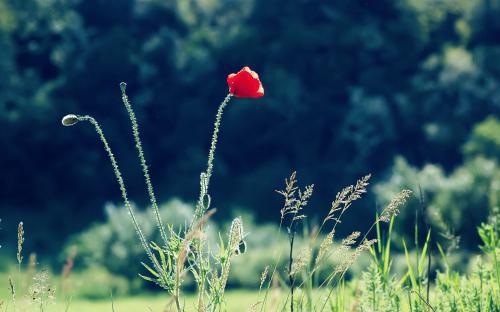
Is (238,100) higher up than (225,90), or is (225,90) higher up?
(225,90)

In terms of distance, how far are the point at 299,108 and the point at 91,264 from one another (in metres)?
9.81

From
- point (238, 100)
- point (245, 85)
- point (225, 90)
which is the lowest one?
point (245, 85)

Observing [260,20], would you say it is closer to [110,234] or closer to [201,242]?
[110,234]

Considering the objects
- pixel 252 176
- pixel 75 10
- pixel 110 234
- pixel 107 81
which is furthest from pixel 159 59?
pixel 110 234

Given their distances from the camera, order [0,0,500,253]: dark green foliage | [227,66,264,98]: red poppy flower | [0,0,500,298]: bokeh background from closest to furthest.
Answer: [227,66,264,98]: red poppy flower < [0,0,500,298]: bokeh background < [0,0,500,253]: dark green foliage

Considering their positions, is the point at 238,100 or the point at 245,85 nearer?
the point at 245,85

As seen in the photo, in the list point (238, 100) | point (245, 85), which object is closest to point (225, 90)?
point (238, 100)

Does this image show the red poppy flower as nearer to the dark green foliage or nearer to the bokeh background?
the bokeh background

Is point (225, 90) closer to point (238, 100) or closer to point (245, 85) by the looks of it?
point (238, 100)

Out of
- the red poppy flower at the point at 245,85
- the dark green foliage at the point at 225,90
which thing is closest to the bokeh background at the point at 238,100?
the dark green foliage at the point at 225,90

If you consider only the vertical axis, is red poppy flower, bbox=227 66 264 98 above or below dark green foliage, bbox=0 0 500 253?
below

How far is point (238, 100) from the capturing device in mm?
24797

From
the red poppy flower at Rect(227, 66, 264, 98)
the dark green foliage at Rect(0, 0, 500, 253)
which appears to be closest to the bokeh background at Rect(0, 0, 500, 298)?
the dark green foliage at Rect(0, 0, 500, 253)

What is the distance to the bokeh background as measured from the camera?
22.5 m
